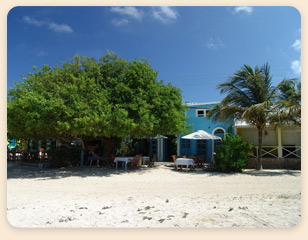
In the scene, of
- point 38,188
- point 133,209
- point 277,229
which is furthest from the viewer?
point 38,188

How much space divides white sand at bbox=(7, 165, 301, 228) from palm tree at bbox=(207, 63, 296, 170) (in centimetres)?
414

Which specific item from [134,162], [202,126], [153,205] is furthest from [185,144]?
[153,205]

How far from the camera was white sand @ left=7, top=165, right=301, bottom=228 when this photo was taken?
4710 millimetres

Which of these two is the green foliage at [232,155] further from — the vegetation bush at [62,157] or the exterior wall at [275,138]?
the vegetation bush at [62,157]

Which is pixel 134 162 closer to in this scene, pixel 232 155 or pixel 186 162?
pixel 186 162

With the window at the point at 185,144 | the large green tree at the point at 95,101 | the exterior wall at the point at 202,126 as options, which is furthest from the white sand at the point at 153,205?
the window at the point at 185,144

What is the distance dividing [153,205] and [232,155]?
722 centimetres

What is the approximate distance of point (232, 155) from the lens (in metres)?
12.0

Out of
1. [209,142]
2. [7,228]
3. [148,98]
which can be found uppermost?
[148,98]

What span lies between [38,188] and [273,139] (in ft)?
49.1

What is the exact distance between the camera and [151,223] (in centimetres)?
465

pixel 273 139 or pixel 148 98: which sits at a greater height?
pixel 148 98

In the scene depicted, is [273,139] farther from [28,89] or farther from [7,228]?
[7,228]

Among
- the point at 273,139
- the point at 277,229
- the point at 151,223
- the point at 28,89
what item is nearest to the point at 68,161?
the point at 28,89
